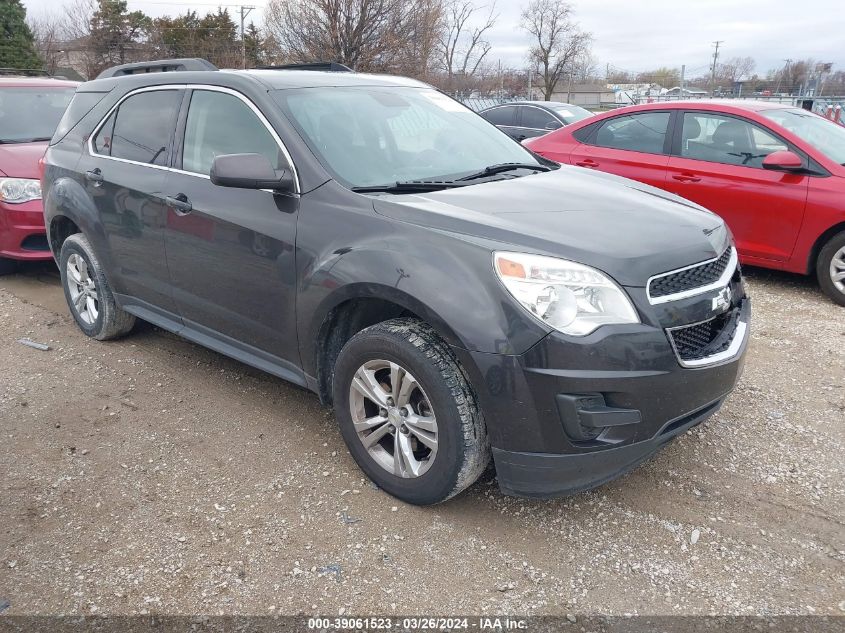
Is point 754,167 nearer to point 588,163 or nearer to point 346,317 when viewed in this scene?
point 588,163

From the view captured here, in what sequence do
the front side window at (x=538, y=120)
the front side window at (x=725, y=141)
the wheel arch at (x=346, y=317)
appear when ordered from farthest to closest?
the front side window at (x=538, y=120) < the front side window at (x=725, y=141) < the wheel arch at (x=346, y=317)

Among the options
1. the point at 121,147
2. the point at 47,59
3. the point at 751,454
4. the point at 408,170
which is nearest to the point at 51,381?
the point at 121,147

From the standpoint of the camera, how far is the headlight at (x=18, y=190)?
6.00 meters

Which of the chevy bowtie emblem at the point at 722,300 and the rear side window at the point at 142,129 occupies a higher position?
the rear side window at the point at 142,129

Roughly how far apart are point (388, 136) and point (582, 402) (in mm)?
1745

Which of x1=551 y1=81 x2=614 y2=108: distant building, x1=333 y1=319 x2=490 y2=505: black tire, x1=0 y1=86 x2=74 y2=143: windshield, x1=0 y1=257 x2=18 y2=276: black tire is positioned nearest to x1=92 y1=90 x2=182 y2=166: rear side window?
x1=333 y1=319 x2=490 y2=505: black tire

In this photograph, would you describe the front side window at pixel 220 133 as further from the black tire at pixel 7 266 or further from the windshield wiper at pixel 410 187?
the black tire at pixel 7 266

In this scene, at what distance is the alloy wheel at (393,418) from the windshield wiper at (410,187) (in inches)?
30.9

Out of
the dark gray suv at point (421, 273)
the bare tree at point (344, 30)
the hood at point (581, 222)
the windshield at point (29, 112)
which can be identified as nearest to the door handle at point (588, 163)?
the dark gray suv at point (421, 273)

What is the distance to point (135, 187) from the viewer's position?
12.9ft

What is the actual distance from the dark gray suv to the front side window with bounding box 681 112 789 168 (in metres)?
2.83

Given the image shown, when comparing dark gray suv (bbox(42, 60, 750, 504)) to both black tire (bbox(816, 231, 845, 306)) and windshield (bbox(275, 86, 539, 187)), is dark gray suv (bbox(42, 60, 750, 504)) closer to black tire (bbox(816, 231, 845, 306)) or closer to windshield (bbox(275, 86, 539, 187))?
windshield (bbox(275, 86, 539, 187))

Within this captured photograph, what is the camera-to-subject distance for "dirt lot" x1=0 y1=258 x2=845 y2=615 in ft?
8.06

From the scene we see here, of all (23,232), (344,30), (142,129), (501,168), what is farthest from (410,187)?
(344,30)
